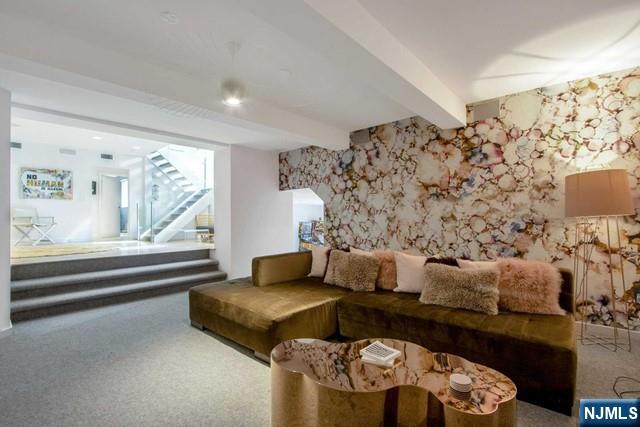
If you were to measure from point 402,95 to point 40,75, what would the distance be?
2908 millimetres

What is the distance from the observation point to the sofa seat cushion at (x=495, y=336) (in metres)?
1.81

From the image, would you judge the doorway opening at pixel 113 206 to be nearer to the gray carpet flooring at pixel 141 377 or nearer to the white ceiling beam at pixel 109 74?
the gray carpet flooring at pixel 141 377

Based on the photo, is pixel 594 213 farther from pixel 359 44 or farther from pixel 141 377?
pixel 141 377

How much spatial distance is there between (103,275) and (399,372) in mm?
4291

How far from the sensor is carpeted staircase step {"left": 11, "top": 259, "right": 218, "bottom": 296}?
3.66m

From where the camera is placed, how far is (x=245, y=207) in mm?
5609

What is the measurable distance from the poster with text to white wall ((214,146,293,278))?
4094mm

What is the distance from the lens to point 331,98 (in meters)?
3.48

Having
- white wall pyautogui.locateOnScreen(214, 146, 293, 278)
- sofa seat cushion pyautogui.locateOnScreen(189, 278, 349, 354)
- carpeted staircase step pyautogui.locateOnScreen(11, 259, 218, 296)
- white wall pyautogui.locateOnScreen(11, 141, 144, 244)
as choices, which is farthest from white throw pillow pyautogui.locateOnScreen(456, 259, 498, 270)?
white wall pyautogui.locateOnScreen(11, 141, 144, 244)

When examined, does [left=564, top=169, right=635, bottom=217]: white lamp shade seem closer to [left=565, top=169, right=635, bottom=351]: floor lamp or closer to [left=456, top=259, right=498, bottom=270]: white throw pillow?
[left=565, top=169, right=635, bottom=351]: floor lamp

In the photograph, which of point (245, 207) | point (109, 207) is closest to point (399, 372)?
point (245, 207)

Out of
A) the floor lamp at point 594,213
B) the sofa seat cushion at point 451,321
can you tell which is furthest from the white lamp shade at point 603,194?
the sofa seat cushion at point 451,321

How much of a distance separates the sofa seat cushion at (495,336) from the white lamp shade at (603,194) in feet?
3.25

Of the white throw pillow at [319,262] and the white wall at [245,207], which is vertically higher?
the white wall at [245,207]
